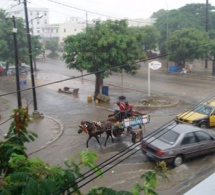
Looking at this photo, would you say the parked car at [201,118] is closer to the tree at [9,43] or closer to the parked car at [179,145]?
the parked car at [179,145]

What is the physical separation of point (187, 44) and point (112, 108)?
18.8 metres

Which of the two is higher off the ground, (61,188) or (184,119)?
(61,188)

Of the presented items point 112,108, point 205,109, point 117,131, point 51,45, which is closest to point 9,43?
point 112,108

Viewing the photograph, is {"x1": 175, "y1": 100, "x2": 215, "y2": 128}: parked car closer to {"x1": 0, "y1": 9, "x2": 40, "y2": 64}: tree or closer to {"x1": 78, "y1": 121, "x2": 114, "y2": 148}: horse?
{"x1": 78, "y1": 121, "x2": 114, "y2": 148}: horse

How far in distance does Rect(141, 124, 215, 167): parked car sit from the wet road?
39cm

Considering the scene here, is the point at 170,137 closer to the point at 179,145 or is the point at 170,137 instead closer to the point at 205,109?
the point at 179,145

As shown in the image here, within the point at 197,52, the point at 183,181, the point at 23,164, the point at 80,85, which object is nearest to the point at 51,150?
the point at 183,181

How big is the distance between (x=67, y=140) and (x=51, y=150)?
142cm

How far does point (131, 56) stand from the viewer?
73.6 ft

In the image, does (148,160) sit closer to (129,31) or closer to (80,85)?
(129,31)

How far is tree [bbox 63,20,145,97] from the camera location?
2170cm

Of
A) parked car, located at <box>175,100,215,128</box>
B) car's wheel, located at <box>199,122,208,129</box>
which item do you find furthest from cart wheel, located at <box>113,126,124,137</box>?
car's wheel, located at <box>199,122,208,129</box>

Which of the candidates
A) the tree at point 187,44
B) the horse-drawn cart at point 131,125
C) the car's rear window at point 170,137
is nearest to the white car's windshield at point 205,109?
the horse-drawn cart at point 131,125

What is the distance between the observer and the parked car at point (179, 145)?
11586mm
